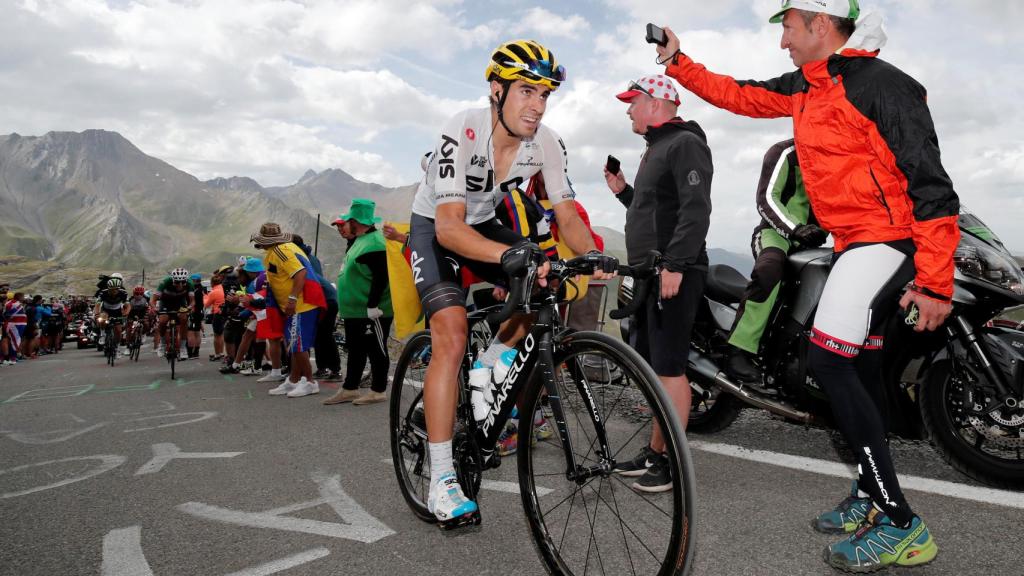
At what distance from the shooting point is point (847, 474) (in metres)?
3.55

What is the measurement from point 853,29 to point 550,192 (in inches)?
60.3

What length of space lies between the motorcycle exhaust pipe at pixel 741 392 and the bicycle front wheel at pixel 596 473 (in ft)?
4.09

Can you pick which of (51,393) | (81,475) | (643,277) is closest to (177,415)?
(81,475)

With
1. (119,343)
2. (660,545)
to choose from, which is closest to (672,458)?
(660,545)

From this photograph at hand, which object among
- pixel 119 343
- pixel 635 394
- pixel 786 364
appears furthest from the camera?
pixel 119 343

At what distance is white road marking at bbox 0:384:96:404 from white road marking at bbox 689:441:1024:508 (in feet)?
29.6

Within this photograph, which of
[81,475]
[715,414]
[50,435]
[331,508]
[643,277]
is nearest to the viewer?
[643,277]

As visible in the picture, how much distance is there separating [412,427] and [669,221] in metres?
1.94

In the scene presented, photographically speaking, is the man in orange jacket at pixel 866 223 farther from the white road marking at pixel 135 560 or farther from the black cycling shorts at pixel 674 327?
the white road marking at pixel 135 560

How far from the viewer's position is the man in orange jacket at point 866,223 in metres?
2.37

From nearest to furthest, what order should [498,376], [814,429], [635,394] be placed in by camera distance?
[635,394], [498,376], [814,429]

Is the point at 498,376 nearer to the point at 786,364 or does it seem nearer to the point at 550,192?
the point at 550,192

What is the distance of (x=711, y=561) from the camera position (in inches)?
102

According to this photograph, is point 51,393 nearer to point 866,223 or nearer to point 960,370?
point 866,223
